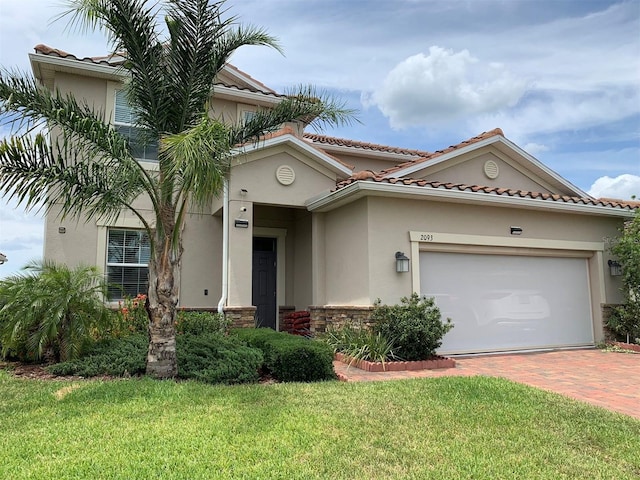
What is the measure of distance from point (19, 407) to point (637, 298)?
14010 mm

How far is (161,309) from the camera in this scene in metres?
7.63

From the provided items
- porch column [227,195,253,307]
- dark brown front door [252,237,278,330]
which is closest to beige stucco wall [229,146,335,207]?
porch column [227,195,253,307]

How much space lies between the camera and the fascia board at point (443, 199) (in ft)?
33.9

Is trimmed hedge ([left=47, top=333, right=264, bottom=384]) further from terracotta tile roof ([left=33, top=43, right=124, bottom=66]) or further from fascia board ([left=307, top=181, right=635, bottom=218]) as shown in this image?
terracotta tile roof ([left=33, top=43, right=124, bottom=66])

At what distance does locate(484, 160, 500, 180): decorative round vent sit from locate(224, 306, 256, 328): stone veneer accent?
26.6 ft

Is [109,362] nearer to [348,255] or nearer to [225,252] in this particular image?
[225,252]

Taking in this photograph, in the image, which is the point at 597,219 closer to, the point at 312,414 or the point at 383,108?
the point at 383,108

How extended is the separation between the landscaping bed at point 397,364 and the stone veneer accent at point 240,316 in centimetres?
276

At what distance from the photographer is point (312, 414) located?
18.2 feet

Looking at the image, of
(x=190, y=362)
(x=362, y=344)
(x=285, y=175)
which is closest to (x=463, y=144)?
(x=285, y=175)

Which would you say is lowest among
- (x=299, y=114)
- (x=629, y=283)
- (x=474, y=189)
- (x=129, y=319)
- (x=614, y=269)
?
(x=129, y=319)

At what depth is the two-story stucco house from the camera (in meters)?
10.8

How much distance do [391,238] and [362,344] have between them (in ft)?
8.48

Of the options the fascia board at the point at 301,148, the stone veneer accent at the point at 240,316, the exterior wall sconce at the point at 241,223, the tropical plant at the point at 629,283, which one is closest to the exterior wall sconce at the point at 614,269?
the tropical plant at the point at 629,283
